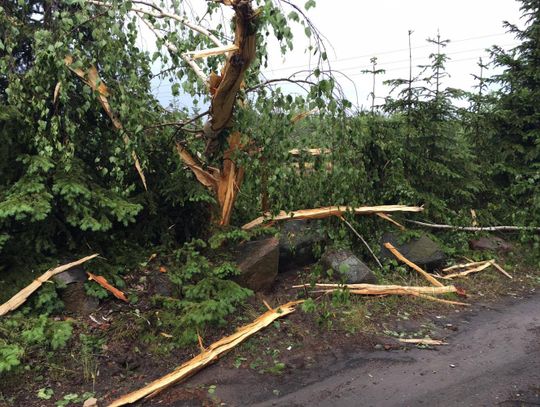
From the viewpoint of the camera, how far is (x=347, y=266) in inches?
214

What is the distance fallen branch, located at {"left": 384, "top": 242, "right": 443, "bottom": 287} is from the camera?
601 centimetres

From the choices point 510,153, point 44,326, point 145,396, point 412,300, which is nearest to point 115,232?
point 44,326

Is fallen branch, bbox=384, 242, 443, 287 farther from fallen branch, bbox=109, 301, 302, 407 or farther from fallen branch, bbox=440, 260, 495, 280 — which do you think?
fallen branch, bbox=109, 301, 302, 407

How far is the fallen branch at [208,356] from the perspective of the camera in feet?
11.6

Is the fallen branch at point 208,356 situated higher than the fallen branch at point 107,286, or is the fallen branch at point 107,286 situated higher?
the fallen branch at point 107,286

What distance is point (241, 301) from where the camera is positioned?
15.0ft

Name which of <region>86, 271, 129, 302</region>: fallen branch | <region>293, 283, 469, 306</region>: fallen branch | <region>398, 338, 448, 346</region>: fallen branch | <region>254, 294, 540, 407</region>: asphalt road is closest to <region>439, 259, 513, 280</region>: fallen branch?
→ <region>293, 283, 469, 306</region>: fallen branch

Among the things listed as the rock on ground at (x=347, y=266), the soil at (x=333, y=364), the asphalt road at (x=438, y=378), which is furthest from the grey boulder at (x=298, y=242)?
the asphalt road at (x=438, y=378)

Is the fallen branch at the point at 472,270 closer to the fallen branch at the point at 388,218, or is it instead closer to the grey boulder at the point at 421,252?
the grey boulder at the point at 421,252

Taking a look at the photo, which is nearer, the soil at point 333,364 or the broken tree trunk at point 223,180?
the soil at point 333,364

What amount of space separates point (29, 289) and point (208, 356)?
6.00ft

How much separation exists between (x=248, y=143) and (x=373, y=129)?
2.66 m

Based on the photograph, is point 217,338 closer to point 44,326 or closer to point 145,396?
point 145,396

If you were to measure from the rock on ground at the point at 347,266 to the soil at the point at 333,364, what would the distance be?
1.09 feet
